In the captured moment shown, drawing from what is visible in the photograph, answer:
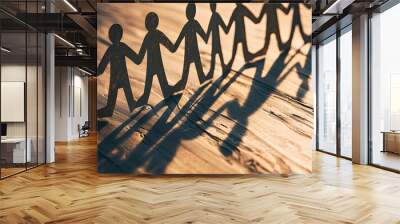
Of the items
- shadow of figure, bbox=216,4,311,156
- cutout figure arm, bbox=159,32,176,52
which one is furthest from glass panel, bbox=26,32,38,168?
shadow of figure, bbox=216,4,311,156

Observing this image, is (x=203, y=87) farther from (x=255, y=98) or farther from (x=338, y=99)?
(x=338, y=99)

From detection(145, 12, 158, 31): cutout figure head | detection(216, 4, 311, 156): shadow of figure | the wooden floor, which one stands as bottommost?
the wooden floor

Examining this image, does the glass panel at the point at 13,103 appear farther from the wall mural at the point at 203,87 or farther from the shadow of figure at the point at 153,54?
the shadow of figure at the point at 153,54

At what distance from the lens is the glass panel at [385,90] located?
284 inches

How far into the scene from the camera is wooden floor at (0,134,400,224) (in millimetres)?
3973

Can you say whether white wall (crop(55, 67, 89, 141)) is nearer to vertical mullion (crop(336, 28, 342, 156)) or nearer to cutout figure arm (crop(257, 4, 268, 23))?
vertical mullion (crop(336, 28, 342, 156))

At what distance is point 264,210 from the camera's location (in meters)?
4.24

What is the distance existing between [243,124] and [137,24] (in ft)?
8.33

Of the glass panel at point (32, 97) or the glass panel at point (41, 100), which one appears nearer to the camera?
the glass panel at point (32, 97)

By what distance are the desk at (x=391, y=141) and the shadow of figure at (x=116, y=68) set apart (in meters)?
5.19

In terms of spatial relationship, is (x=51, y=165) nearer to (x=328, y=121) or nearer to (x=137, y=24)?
(x=137, y=24)

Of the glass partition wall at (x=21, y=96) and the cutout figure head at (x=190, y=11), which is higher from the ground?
the cutout figure head at (x=190, y=11)

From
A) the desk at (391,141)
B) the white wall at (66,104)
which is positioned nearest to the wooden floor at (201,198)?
the desk at (391,141)

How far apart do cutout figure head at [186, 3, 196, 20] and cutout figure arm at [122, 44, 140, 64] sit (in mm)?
1135
